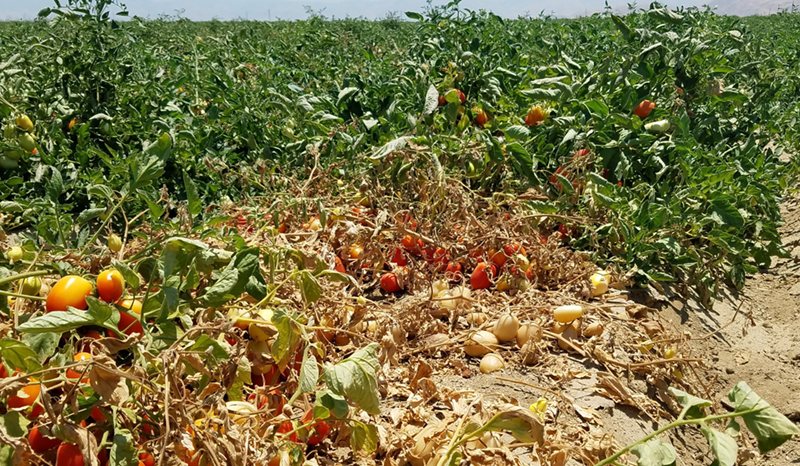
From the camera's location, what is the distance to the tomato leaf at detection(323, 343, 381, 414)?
1.23m

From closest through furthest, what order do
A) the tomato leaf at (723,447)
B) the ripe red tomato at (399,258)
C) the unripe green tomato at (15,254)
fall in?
the tomato leaf at (723,447)
the unripe green tomato at (15,254)
the ripe red tomato at (399,258)

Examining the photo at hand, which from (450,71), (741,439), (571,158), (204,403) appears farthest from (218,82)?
(741,439)

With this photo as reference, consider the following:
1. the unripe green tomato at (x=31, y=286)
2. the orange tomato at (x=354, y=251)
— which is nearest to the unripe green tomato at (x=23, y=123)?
the orange tomato at (x=354, y=251)

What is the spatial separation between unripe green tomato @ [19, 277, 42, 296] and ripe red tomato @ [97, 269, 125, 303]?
7.8 inches

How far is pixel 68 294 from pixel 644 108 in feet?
9.12

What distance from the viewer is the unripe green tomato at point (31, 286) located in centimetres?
148

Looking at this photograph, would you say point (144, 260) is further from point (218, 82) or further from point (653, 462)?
point (218, 82)

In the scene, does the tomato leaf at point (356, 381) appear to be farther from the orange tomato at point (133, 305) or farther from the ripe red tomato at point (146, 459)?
the orange tomato at point (133, 305)

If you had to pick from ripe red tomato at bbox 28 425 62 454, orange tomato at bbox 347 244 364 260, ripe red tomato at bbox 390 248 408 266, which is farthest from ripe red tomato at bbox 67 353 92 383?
ripe red tomato at bbox 390 248 408 266

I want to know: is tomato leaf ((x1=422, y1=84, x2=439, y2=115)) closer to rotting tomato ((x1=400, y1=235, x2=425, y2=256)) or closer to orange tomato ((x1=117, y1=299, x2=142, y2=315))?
rotting tomato ((x1=400, y1=235, x2=425, y2=256))

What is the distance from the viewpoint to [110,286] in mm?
1435

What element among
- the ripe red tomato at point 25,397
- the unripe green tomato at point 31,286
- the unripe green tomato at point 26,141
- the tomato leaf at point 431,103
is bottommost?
the ripe red tomato at point 25,397

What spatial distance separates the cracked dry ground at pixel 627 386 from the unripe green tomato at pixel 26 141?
7.70 feet

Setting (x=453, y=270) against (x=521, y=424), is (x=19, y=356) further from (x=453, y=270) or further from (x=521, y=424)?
(x=453, y=270)
